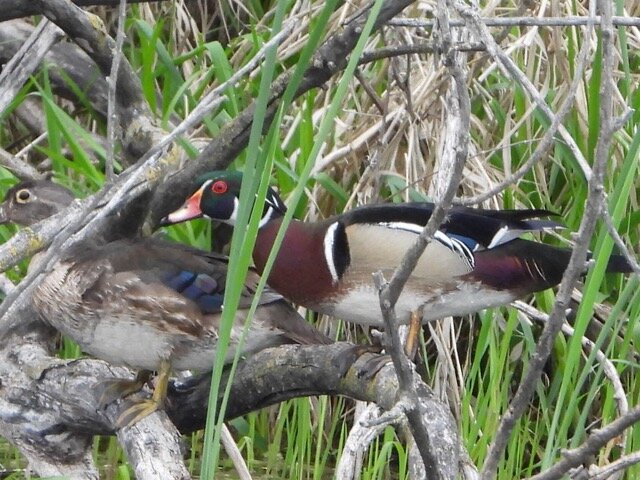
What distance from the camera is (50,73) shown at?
363 centimetres

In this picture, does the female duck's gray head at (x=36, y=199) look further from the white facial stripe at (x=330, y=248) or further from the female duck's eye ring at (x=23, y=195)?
the white facial stripe at (x=330, y=248)

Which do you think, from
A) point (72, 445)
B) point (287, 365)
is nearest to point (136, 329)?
point (72, 445)

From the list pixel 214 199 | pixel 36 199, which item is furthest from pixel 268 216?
pixel 36 199

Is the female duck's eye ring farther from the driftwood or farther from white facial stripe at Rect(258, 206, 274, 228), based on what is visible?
white facial stripe at Rect(258, 206, 274, 228)

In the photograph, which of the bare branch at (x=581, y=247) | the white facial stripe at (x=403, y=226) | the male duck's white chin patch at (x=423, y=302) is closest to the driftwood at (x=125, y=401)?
the male duck's white chin patch at (x=423, y=302)

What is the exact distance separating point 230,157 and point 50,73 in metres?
1.35

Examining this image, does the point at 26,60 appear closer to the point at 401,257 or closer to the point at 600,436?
the point at 401,257

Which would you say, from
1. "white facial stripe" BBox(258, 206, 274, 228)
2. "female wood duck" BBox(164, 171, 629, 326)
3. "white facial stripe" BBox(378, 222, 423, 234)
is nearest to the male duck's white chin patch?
"female wood duck" BBox(164, 171, 629, 326)

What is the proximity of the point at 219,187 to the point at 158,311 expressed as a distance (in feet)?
0.94

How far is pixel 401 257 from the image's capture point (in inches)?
89.9

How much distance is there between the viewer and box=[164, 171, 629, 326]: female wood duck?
2.28 meters

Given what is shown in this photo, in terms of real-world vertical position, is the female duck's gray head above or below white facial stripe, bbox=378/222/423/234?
below

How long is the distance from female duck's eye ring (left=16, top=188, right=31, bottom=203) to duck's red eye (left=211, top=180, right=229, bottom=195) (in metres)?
0.63

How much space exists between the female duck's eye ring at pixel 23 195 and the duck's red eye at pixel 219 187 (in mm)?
633
